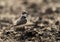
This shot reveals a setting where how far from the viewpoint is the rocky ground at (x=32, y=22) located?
9744 mm

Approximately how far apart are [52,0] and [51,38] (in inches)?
323

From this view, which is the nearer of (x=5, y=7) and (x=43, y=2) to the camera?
(x=5, y=7)

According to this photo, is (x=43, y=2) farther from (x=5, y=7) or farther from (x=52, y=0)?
(x=5, y=7)

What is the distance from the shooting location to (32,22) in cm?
1186

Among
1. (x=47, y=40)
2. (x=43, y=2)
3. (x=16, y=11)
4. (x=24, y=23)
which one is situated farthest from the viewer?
(x=43, y=2)

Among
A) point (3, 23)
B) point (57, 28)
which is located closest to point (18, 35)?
point (57, 28)

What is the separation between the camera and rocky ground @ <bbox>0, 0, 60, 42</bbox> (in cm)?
974

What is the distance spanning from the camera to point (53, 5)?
1662 centimetres

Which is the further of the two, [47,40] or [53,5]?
[53,5]

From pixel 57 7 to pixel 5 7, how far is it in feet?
8.05

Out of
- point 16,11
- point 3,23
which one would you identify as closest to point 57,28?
point 3,23

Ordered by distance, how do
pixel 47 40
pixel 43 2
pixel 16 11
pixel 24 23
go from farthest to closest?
pixel 43 2 → pixel 16 11 → pixel 24 23 → pixel 47 40

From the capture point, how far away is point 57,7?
1612cm

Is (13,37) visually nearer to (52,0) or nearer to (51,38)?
(51,38)
